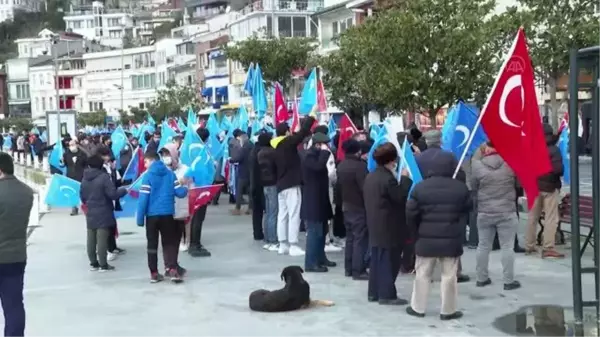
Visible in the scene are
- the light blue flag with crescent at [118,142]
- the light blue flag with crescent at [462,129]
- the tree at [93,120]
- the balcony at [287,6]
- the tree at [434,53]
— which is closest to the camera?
the light blue flag with crescent at [462,129]

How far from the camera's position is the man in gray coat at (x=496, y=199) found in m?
10.3

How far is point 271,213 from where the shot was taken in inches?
560

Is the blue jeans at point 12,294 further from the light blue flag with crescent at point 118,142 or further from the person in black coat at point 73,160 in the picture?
the light blue flag with crescent at point 118,142

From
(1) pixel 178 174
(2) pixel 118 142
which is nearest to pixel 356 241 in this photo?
(1) pixel 178 174

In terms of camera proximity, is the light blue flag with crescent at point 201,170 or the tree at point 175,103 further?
the tree at point 175,103

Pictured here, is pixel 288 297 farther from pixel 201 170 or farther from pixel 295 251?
pixel 201 170

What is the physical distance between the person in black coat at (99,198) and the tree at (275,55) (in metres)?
31.1

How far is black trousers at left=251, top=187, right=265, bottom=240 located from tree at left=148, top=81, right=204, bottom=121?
5331 cm

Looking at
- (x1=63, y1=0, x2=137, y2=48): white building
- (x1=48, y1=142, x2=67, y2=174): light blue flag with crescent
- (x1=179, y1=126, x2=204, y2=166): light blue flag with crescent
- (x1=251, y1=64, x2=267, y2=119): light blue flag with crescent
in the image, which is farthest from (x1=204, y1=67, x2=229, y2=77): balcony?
(x1=63, y1=0, x2=137, y2=48): white building

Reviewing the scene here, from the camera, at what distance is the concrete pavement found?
920 centimetres

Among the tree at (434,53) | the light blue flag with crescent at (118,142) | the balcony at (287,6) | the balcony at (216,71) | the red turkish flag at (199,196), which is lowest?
the red turkish flag at (199,196)

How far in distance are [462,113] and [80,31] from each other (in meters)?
156

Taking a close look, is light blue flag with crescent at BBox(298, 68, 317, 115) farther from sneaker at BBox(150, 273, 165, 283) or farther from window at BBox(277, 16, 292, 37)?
window at BBox(277, 16, 292, 37)

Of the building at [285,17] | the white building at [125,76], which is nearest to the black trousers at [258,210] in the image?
the building at [285,17]
